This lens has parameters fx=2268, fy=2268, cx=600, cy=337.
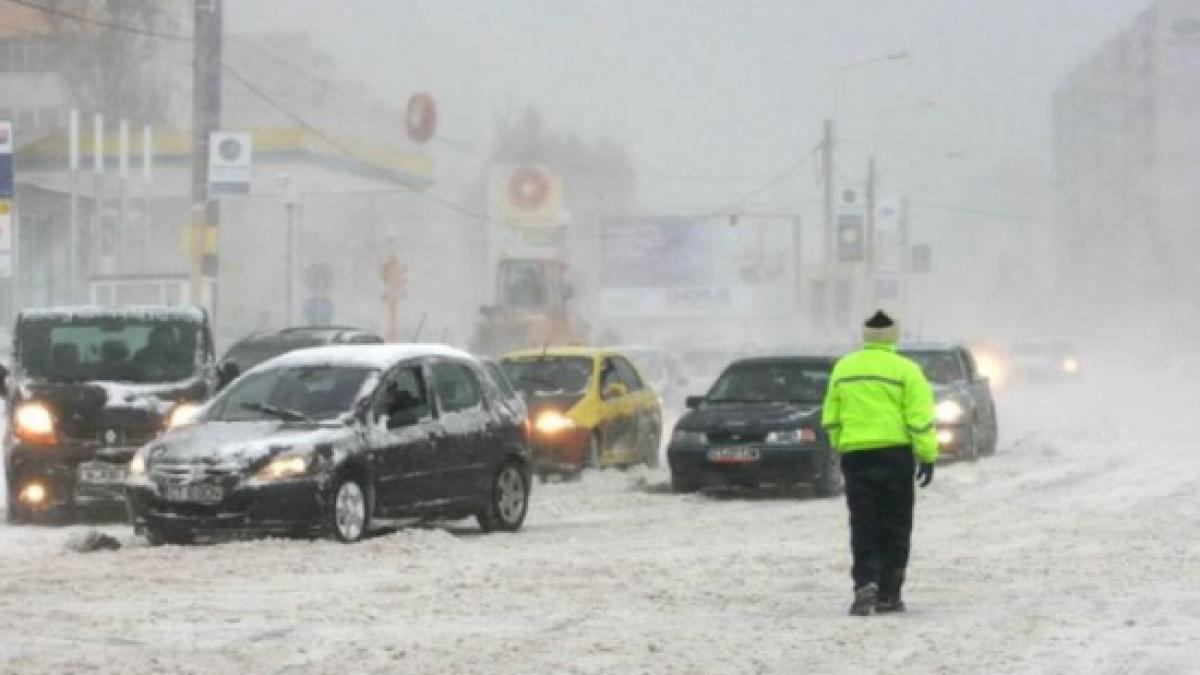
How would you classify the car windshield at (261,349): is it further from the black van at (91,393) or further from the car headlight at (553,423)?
the black van at (91,393)

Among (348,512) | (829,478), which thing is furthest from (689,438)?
(348,512)

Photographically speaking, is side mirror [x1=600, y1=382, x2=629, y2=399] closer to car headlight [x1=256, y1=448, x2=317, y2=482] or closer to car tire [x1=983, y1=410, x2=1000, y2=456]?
car tire [x1=983, y1=410, x2=1000, y2=456]

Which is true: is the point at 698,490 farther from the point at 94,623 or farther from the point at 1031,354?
the point at 1031,354

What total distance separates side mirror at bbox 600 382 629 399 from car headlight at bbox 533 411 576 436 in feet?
2.54

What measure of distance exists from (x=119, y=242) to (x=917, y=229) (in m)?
70.3

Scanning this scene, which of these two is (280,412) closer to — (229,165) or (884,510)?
(884,510)

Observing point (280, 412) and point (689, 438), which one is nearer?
point (280, 412)

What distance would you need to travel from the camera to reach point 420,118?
76.4 m

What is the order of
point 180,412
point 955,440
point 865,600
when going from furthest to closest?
point 955,440
point 180,412
point 865,600

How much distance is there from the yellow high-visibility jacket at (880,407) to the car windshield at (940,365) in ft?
53.6

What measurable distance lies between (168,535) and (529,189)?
246 ft

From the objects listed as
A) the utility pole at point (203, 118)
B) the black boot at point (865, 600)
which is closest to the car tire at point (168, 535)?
the black boot at point (865, 600)

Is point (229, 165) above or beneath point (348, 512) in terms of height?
above

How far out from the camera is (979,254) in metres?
134
